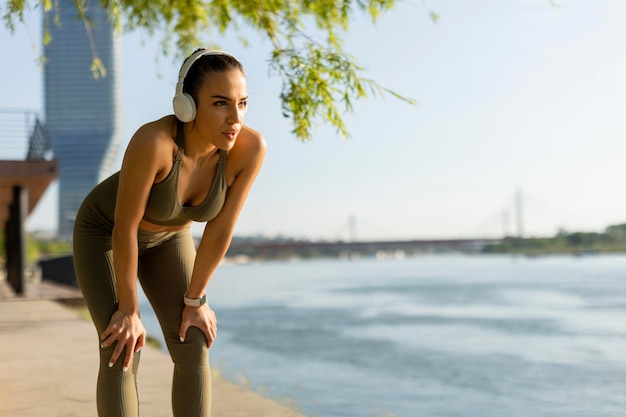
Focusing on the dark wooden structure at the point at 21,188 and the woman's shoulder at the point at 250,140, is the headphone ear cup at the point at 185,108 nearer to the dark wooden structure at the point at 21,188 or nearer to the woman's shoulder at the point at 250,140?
the woman's shoulder at the point at 250,140

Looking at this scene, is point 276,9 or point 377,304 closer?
point 276,9

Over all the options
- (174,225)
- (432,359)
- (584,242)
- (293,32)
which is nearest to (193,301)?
(174,225)

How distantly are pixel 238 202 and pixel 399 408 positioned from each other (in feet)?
14.1

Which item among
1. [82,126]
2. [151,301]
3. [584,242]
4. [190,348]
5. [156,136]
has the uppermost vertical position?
[82,126]

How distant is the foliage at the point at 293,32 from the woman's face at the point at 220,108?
1634 millimetres

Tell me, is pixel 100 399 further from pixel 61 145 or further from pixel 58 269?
pixel 61 145

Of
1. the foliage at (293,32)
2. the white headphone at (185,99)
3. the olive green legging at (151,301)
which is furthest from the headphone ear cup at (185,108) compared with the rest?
the foliage at (293,32)

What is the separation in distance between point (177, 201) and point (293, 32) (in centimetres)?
298

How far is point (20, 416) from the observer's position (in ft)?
11.1

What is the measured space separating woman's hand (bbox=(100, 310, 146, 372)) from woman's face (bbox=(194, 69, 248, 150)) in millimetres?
506

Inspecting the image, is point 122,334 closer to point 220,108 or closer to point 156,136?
point 156,136

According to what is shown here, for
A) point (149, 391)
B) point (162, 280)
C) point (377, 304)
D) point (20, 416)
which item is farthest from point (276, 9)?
point (377, 304)

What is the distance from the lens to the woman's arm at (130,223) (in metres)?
1.84

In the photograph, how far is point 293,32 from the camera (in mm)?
4727
